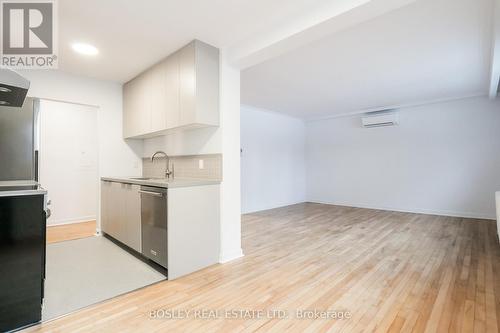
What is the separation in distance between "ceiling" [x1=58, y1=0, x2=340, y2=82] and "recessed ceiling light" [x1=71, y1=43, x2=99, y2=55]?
6cm

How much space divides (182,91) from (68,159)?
3566 millimetres

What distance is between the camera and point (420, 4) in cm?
215

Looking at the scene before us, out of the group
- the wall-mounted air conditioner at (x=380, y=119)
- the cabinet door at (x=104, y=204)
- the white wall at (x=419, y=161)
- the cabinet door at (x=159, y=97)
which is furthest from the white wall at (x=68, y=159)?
the wall-mounted air conditioner at (x=380, y=119)

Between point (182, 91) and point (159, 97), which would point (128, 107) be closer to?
point (159, 97)

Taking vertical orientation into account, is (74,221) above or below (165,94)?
below

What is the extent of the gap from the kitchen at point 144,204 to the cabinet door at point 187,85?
0.01m

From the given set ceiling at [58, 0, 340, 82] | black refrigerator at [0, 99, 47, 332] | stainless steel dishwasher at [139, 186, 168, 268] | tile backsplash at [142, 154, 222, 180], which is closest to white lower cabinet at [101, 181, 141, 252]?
stainless steel dishwasher at [139, 186, 168, 268]

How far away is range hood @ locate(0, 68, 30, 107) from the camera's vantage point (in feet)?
5.66

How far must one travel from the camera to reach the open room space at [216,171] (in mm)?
1772

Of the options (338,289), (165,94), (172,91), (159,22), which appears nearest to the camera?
(338,289)

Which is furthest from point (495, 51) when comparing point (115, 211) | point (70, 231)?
point (70, 231)

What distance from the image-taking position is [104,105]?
382 centimetres

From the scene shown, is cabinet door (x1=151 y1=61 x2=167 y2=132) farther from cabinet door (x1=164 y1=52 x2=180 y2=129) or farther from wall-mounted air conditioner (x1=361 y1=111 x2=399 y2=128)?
wall-mounted air conditioner (x1=361 y1=111 x2=399 y2=128)

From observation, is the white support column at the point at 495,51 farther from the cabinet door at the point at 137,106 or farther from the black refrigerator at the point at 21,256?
the black refrigerator at the point at 21,256
